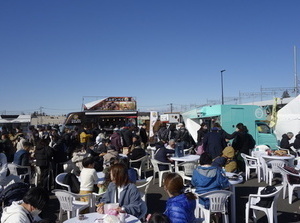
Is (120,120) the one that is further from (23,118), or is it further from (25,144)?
(25,144)

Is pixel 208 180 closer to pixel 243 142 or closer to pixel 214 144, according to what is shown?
pixel 214 144

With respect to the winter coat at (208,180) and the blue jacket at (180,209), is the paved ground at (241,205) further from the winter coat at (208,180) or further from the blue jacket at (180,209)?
the blue jacket at (180,209)

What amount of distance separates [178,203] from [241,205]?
3.16 metres

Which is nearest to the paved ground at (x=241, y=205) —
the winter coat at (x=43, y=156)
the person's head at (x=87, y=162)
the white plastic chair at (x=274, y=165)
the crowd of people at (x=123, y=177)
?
the white plastic chair at (x=274, y=165)

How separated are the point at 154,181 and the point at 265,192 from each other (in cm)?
394

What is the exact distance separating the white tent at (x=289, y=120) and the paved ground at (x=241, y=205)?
7.10 m

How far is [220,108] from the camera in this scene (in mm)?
12492

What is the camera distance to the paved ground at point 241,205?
15.5 ft

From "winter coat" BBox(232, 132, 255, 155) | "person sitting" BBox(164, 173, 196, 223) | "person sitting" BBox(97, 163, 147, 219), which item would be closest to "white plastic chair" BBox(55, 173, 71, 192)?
"person sitting" BBox(97, 163, 147, 219)

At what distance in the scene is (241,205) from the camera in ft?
17.8

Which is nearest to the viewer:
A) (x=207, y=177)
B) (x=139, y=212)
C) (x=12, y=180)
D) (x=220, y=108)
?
(x=139, y=212)

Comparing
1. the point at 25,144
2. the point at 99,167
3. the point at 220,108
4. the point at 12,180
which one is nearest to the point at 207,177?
the point at 99,167

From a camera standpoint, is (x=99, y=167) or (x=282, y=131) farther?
(x=282, y=131)

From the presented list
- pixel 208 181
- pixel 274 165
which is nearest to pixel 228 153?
pixel 274 165
